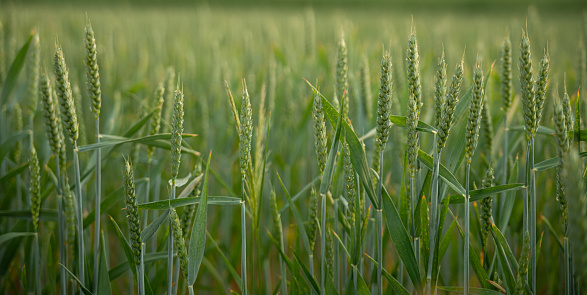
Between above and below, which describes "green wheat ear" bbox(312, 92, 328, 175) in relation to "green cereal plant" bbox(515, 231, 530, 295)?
above

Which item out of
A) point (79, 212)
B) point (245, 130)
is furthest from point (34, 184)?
point (245, 130)

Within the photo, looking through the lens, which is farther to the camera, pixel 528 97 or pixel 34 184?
pixel 34 184

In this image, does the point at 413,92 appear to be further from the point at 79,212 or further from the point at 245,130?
the point at 79,212

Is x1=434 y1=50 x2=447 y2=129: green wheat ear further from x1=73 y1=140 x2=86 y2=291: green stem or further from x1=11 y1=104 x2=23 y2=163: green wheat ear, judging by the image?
x1=11 y1=104 x2=23 y2=163: green wheat ear

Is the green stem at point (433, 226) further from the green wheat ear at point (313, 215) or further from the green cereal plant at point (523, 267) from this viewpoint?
the green wheat ear at point (313, 215)

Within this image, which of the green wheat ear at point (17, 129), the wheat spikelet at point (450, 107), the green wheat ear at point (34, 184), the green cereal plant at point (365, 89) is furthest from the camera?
the green wheat ear at point (17, 129)

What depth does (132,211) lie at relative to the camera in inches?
38.2

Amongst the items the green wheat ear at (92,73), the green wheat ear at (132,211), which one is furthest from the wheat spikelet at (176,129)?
the green wheat ear at (92,73)

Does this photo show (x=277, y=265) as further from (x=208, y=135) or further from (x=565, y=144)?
(x=565, y=144)

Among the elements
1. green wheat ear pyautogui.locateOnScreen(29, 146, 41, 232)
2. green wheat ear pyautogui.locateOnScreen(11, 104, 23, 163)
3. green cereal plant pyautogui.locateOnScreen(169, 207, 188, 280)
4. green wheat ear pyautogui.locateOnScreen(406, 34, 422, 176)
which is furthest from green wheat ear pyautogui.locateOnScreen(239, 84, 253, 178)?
green wheat ear pyautogui.locateOnScreen(11, 104, 23, 163)

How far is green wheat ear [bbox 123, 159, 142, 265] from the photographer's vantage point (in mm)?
951

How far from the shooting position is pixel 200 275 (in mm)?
1896

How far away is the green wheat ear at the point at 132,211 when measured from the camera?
3.12 ft

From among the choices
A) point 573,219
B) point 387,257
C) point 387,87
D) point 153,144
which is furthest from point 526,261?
point 387,257
